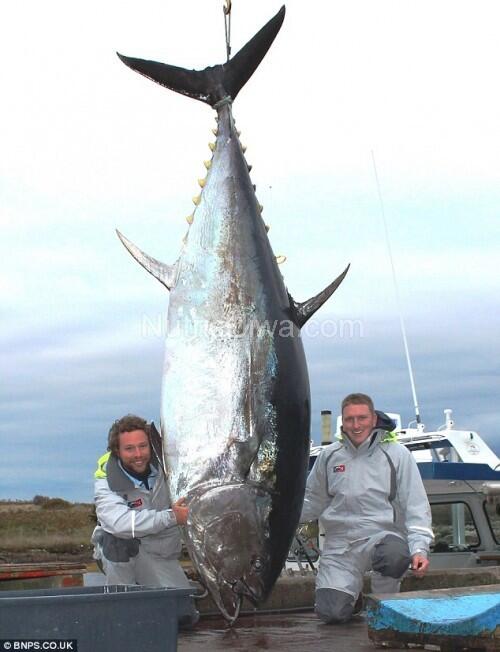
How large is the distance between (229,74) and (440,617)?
9.25ft

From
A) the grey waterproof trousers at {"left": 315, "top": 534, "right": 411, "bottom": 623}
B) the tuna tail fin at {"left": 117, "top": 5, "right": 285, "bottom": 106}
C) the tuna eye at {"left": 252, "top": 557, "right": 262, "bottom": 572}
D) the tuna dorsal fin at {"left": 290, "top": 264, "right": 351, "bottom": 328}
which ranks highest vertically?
the tuna tail fin at {"left": 117, "top": 5, "right": 285, "bottom": 106}

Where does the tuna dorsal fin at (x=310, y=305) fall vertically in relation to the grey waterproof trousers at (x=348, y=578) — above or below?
above

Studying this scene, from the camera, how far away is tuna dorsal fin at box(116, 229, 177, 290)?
15.1 ft

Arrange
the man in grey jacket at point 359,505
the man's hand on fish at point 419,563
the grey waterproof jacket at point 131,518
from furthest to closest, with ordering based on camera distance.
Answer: the man in grey jacket at point 359,505 < the man's hand on fish at point 419,563 < the grey waterproof jacket at point 131,518

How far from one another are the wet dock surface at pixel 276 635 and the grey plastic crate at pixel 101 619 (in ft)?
3.59

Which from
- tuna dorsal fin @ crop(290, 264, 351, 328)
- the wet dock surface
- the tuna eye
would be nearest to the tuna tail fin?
tuna dorsal fin @ crop(290, 264, 351, 328)

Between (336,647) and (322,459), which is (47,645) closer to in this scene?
(336,647)

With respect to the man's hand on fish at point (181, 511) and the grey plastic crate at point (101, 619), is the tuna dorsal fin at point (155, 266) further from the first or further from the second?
the grey plastic crate at point (101, 619)

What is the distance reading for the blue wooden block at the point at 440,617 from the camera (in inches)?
173

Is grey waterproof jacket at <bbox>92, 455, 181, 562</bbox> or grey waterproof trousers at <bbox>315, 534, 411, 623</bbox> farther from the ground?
grey waterproof jacket at <bbox>92, 455, 181, 562</bbox>

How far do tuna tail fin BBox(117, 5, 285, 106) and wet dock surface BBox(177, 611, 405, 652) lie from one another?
8.68ft

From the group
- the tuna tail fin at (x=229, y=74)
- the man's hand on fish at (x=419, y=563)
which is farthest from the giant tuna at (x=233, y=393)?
the man's hand on fish at (x=419, y=563)

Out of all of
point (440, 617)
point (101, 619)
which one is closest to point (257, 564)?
point (101, 619)

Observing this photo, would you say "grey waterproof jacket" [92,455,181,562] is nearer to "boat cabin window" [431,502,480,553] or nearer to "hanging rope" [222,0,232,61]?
"hanging rope" [222,0,232,61]
